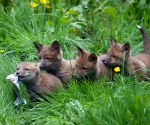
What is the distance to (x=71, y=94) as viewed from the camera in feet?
23.2

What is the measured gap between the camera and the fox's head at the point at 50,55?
27.0ft

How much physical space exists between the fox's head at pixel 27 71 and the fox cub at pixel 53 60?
2.05 ft

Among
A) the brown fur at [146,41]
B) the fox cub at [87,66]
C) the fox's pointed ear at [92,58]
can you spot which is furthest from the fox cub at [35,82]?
the brown fur at [146,41]

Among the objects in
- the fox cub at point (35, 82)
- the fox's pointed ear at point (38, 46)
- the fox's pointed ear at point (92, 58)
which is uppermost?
the fox's pointed ear at point (38, 46)

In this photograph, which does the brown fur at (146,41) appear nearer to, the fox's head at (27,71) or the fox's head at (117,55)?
the fox's head at (117,55)

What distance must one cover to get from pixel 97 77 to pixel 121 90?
52.3 inches

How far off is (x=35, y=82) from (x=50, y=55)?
0.81 metres

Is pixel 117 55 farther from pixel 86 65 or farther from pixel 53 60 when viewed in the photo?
pixel 53 60

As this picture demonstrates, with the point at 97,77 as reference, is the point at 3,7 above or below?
above

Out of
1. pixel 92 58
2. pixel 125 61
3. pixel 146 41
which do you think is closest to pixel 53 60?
pixel 92 58

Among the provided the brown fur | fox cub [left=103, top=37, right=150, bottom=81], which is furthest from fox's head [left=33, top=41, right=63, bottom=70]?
the brown fur

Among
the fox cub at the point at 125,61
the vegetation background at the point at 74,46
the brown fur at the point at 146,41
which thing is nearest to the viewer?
the vegetation background at the point at 74,46

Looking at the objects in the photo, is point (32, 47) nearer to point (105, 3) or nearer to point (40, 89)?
point (40, 89)

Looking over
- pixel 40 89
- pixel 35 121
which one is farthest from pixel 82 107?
pixel 40 89
